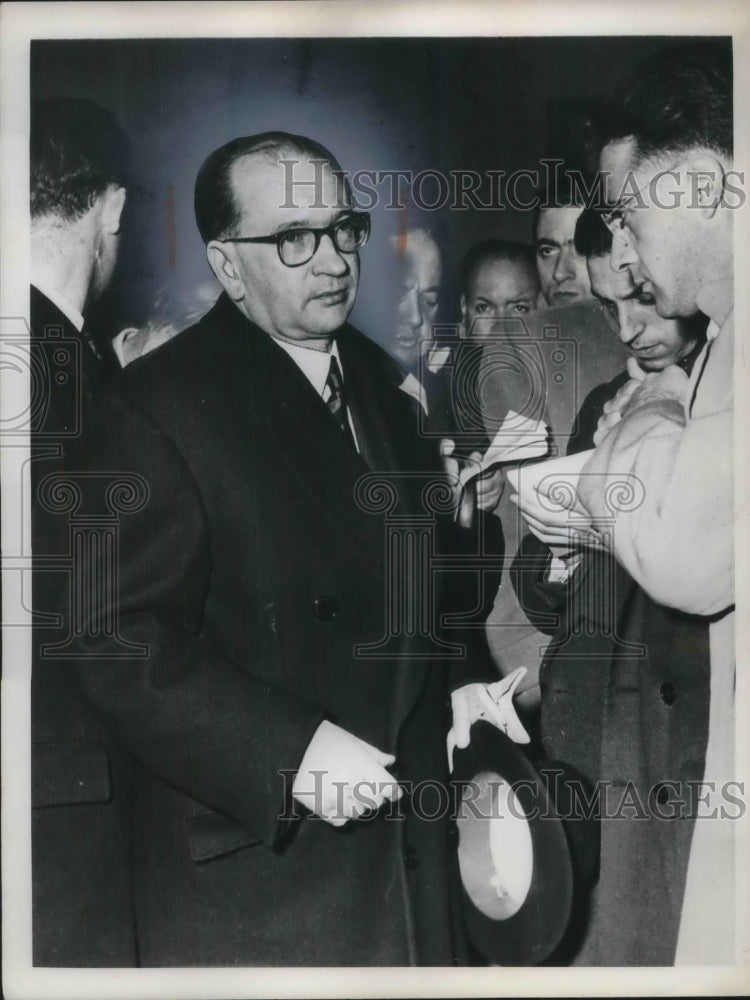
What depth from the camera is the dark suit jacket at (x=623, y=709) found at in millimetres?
1976

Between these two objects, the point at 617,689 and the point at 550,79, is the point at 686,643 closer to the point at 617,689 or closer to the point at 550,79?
the point at 617,689

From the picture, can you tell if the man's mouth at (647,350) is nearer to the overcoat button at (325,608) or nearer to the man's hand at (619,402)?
the man's hand at (619,402)

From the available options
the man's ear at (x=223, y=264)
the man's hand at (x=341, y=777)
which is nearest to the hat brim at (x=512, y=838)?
the man's hand at (x=341, y=777)

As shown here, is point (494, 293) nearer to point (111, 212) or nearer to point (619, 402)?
point (619, 402)

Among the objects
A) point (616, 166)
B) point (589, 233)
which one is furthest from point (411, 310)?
point (616, 166)

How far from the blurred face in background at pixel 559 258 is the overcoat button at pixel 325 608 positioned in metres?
0.65

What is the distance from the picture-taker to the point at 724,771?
1.99 m

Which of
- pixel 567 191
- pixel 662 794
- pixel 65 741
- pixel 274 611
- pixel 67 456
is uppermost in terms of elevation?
pixel 567 191

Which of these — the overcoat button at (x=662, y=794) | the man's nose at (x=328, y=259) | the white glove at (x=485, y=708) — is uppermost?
the man's nose at (x=328, y=259)

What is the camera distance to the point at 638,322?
1.98 meters

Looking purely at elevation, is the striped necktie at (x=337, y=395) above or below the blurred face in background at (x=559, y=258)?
below

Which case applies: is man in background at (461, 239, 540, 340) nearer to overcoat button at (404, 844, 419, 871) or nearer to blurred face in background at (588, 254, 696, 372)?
blurred face in background at (588, 254, 696, 372)

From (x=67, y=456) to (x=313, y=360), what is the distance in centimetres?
46

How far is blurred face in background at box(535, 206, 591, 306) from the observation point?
77.6 inches
